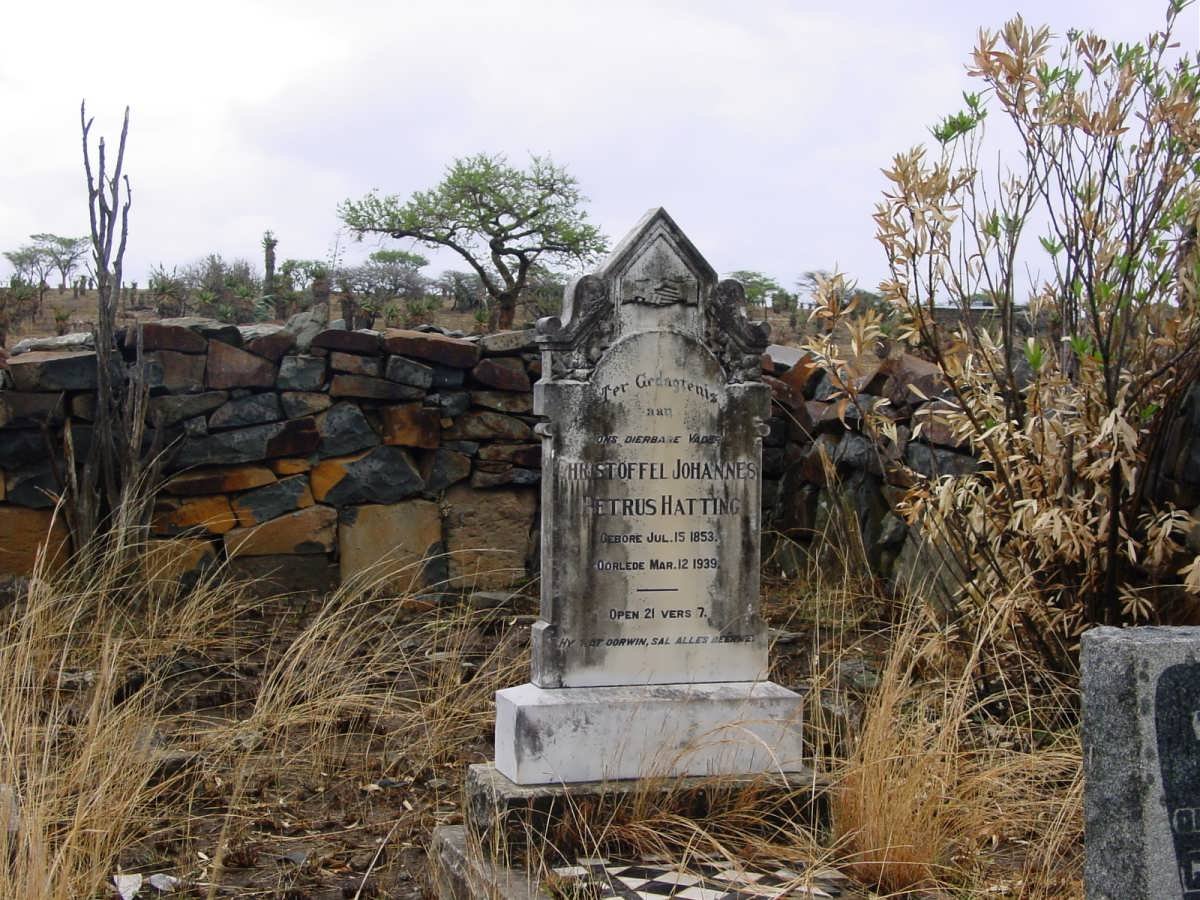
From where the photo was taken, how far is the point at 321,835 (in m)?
5.04

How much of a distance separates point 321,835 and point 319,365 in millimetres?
4698

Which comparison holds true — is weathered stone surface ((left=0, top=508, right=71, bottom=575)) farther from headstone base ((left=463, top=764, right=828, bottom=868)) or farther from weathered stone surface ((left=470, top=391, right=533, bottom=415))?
headstone base ((left=463, top=764, right=828, bottom=868))

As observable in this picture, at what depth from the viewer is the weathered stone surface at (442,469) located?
943cm

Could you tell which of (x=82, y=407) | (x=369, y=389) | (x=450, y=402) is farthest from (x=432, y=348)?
Answer: (x=82, y=407)

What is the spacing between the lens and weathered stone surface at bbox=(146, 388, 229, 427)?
28.8 ft

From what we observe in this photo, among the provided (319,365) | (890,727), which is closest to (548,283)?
(319,365)

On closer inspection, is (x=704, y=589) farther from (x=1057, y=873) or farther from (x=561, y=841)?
(x=1057, y=873)

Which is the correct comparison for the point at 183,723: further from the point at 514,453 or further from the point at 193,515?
the point at 514,453

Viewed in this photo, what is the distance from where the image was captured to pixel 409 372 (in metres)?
9.32

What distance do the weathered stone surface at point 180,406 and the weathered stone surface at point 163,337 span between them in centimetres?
6

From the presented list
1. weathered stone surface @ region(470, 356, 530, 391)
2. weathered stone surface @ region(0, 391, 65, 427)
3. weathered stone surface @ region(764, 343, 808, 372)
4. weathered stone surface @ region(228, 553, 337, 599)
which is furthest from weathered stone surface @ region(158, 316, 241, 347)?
weathered stone surface @ region(764, 343, 808, 372)

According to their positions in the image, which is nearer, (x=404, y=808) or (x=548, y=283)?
(x=404, y=808)

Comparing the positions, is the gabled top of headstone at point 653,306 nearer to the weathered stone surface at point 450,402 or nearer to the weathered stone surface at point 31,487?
the weathered stone surface at point 450,402

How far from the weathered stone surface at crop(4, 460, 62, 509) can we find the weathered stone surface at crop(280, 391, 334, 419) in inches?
59.7
